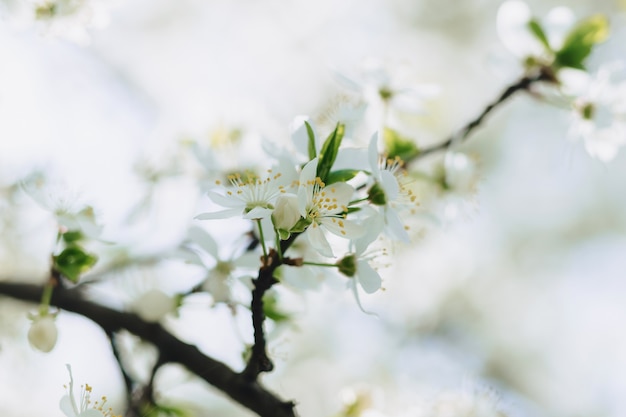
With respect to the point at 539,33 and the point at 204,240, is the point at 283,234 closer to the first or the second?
the point at 204,240

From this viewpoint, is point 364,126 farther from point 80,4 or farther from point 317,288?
point 80,4

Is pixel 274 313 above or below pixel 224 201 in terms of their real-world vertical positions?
below

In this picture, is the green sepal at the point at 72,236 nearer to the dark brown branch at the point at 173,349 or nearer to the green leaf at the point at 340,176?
the dark brown branch at the point at 173,349

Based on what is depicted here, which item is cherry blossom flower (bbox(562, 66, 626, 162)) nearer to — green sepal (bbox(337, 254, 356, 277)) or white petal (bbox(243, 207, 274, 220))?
green sepal (bbox(337, 254, 356, 277))

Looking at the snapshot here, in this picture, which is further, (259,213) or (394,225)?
(394,225)

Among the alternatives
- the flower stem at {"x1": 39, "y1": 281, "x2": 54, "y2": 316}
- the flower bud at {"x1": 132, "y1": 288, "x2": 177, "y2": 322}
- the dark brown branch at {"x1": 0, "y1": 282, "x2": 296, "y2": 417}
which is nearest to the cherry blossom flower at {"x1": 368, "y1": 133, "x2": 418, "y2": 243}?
the dark brown branch at {"x1": 0, "y1": 282, "x2": 296, "y2": 417}

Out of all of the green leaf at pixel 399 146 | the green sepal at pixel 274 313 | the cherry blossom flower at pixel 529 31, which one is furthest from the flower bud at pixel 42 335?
the cherry blossom flower at pixel 529 31

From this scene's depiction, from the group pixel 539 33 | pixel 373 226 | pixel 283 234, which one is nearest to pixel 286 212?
pixel 283 234
